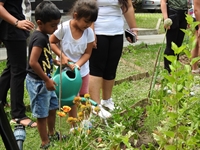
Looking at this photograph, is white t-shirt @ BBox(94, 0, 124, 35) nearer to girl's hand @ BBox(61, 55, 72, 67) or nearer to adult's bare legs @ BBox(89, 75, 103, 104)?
adult's bare legs @ BBox(89, 75, 103, 104)

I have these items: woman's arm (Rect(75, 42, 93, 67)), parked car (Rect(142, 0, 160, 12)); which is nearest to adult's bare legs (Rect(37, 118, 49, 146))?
woman's arm (Rect(75, 42, 93, 67))

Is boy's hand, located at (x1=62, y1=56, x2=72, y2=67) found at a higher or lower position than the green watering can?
higher

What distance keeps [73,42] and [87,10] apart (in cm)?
32

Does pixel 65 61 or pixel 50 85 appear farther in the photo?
pixel 65 61

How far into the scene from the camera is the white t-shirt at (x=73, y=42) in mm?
3713

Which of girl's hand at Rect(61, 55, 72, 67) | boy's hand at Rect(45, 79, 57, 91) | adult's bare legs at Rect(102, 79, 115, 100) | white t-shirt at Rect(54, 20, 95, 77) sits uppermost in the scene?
white t-shirt at Rect(54, 20, 95, 77)

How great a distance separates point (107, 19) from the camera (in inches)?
160

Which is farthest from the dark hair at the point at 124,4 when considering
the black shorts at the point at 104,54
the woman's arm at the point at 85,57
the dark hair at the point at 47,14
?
the dark hair at the point at 47,14

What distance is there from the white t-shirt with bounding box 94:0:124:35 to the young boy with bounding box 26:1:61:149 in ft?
2.84

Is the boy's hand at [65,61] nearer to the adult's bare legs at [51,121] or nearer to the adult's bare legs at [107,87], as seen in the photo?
the adult's bare legs at [51,121]

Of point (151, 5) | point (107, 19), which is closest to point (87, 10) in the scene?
point (107, 19)

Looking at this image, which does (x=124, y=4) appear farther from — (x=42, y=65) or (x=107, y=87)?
(x=42, y=65)

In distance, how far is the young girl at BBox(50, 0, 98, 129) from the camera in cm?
361

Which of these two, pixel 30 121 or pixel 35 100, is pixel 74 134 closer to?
pixel 35 100
